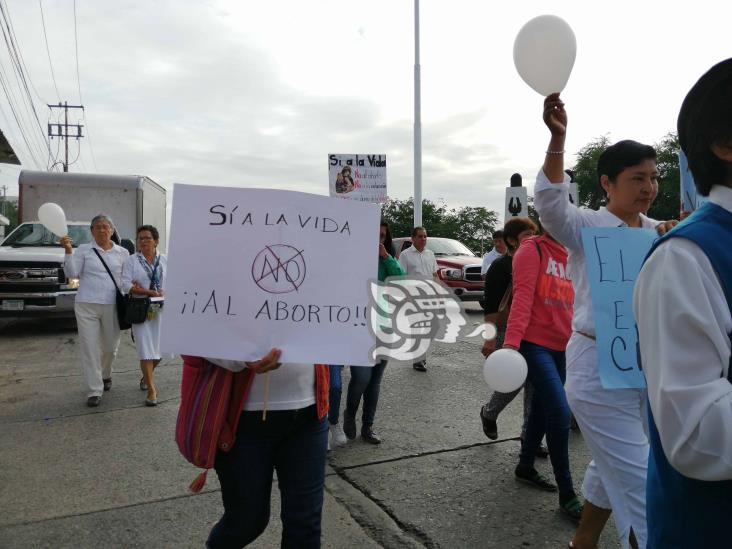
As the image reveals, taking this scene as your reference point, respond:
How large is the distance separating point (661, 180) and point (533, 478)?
88.0ft

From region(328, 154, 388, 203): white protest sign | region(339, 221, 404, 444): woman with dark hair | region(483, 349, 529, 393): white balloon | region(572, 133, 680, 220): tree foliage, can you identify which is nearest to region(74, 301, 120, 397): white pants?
region(339, 221, 404, 444): woman with dark hair

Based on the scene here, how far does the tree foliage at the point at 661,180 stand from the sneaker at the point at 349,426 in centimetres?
2433

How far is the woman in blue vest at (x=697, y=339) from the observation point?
1128 millimetres

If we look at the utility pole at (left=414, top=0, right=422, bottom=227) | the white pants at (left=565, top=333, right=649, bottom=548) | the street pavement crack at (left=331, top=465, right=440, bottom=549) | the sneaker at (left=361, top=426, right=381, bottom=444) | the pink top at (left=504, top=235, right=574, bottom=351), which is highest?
the utility pole at (left=414, top=0, right=422, bottom=227)

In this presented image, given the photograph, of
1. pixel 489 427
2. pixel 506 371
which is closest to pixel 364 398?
pixel 489 427

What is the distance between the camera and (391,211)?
36.5m

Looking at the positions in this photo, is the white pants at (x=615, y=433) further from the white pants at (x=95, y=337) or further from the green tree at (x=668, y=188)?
the green tree at (x=668, y=188)

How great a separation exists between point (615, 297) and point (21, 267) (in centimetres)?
1105

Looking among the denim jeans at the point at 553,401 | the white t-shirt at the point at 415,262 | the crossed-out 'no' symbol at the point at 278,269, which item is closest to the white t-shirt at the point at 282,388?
the crossed-out 'no' symbol at the point at 278,269

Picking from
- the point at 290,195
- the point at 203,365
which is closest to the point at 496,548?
the point at 203,365

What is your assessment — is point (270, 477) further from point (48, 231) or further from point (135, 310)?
point (48, 231)

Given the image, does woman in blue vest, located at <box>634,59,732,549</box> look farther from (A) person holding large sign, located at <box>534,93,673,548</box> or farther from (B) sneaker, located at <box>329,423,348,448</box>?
(B) sneaker, located at <box>329,423,348,448</box>

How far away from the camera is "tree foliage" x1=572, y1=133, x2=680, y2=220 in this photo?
3212cm

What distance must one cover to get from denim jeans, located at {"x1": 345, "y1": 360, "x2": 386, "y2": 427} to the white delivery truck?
23.6 ft
